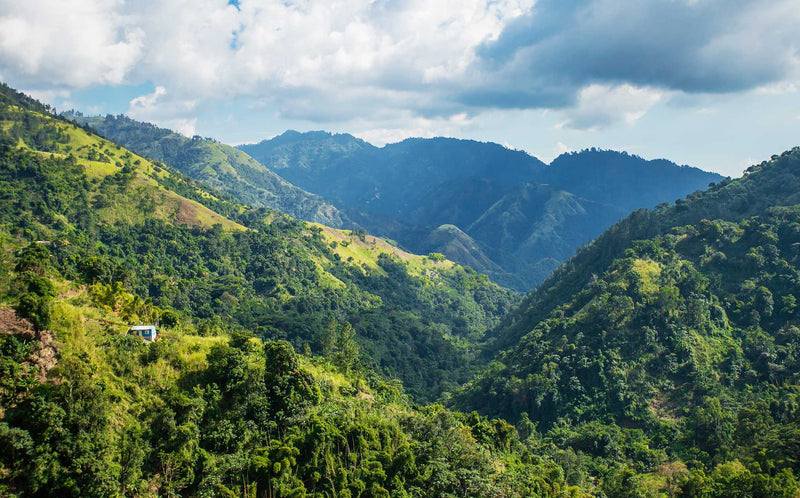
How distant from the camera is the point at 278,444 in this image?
36.5 m

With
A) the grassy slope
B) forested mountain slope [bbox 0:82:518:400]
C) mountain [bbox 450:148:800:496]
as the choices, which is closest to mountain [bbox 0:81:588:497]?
mountain [bbox 450:148:800:496]

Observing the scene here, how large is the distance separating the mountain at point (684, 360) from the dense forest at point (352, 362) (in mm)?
423

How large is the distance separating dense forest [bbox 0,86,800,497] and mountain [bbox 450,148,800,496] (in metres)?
0.42

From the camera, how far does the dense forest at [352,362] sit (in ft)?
105

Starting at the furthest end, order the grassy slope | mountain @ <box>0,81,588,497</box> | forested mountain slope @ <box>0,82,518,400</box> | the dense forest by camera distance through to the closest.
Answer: the grassy slope → forested mountain slope @ <box>0,82,518,400</box> → the dense forest → mountain @ <box>0,81,588,497</box>

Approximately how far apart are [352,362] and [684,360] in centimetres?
6333

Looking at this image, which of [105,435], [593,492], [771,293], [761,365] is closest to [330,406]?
[105,435]

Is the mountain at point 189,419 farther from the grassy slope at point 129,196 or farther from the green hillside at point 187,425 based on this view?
the grassy slope at point 129,196

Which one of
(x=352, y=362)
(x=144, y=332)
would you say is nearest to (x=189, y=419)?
(x=144, y=332)

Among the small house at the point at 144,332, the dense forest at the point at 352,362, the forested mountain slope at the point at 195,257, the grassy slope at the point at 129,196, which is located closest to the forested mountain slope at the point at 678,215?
the dense forest at the point at 352,362

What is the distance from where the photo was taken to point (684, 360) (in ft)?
292

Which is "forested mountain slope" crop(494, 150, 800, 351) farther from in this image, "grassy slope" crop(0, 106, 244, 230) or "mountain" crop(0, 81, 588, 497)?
"grassy slope" crop(0, 106, 244, 230)

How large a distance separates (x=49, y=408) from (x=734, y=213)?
6183 inches

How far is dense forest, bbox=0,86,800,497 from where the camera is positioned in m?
32.2
